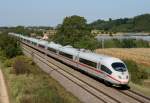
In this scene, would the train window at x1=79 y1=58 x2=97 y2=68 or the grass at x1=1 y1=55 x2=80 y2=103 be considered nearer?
the grass at x1=1 y1=55 x2=80 y2=103

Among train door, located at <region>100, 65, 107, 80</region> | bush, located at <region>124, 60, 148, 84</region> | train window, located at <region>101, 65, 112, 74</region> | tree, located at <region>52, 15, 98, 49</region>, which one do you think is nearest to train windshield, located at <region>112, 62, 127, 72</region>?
train window, located at <region>101, 65, 112, 74</region>

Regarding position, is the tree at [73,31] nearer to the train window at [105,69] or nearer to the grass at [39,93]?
the grass at [39,93]

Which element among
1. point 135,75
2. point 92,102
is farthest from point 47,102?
point 135,75

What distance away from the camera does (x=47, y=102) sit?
78.9 ft

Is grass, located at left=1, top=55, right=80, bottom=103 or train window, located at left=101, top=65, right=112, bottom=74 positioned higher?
train window, located at left=101, top=65, right=112, bottom=74

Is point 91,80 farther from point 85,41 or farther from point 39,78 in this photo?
point 85,41

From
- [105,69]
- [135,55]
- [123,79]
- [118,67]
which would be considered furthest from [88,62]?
[135,55]

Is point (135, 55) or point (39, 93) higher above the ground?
point (39, 93)

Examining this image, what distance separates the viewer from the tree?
9875 cm

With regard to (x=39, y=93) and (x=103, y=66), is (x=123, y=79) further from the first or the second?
(x=39, y=93)

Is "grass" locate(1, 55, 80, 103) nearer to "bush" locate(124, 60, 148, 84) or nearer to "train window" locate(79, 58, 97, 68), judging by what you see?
"train window" locate(79, 58, 97, 68)

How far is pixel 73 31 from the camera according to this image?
3974 inches

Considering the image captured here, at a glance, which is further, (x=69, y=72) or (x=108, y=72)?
(x=69, y=72)

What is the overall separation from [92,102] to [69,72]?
17378 mm
